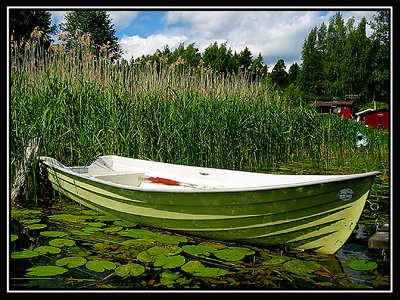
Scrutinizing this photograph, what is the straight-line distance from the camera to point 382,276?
2807mm

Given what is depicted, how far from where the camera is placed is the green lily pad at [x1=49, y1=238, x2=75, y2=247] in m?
3.35

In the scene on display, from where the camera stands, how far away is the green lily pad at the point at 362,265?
9.62 feet

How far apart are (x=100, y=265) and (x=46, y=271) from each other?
33cm

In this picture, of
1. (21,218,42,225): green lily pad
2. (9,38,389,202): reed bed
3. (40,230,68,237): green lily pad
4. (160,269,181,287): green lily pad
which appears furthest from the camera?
(9,38,389,202): reed bed

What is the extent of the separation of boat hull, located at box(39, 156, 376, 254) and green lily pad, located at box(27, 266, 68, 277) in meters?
0.92

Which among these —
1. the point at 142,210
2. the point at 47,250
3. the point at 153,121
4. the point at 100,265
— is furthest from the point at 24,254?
the point at 153,121

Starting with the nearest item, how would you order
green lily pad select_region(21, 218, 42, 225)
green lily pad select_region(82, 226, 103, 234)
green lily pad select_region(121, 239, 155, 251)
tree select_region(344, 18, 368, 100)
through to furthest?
green lily pad select_region(121, 239, 155, 251) → green lily pad select_region(82, 226, 103, 234) → green lily pad select_region(21, 218, 42, 225) → tree select_region(344, 18, 368, 100)

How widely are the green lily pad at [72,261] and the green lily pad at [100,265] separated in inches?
2.3

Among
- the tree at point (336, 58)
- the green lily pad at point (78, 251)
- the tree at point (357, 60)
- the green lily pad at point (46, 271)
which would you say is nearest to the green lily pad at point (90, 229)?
the green lily pad at point (78, 251)

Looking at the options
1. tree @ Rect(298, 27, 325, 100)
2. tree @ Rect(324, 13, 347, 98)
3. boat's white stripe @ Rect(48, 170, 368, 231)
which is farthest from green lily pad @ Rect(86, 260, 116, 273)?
tree @ Rect(298, 27, 325, 100)

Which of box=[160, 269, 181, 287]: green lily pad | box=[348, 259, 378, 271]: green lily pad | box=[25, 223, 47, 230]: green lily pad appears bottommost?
box=[160, 269, 181, 287]: green lily pad

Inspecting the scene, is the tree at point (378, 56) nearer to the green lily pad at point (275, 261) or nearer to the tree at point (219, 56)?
the tree at point (219, 56)

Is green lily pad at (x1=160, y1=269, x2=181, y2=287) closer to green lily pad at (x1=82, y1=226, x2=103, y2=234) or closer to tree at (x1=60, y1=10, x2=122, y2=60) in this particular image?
green lily pad at (x1=82, y1=226, x2=103, y2=234)

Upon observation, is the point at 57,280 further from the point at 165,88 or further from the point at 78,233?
the point at 165,88
